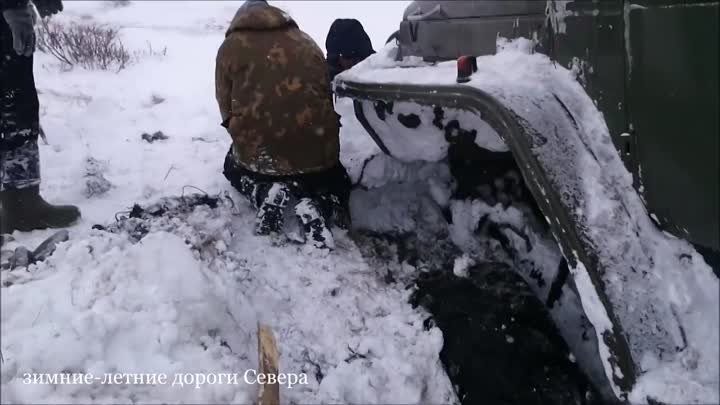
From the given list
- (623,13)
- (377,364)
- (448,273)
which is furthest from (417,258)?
(623,13)

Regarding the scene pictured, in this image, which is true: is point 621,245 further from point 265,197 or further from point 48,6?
point 48,6

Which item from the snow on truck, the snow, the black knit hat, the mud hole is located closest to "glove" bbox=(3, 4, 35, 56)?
the snow on truck

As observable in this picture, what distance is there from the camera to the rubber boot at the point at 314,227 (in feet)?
9.84

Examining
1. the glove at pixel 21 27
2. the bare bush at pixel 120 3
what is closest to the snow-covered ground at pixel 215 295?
the glove at pixel 21 27

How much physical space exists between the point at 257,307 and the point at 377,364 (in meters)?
0.58

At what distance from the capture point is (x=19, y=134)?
9.61 feet

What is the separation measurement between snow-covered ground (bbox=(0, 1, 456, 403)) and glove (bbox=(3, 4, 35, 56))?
2.80 ft

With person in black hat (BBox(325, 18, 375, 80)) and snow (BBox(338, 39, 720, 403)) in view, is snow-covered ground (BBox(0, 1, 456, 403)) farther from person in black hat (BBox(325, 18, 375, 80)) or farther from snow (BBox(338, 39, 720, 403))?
person in black hat (BBox(325, 18, 375, 80))

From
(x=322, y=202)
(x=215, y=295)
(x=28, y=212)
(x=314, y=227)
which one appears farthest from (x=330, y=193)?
(x=28, y=212)

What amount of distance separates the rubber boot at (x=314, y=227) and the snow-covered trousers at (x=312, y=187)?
0.07m

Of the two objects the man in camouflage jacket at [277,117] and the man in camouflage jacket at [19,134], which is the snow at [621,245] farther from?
the man in camouflage jacket at [19,134]

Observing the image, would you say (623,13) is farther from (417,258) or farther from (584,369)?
(417,258)

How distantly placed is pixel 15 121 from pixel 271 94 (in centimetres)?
127

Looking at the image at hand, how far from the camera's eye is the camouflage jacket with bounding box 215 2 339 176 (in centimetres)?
310
